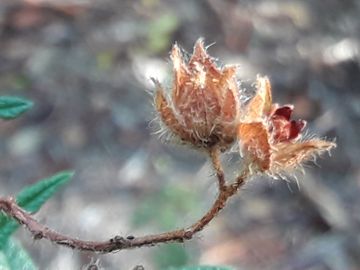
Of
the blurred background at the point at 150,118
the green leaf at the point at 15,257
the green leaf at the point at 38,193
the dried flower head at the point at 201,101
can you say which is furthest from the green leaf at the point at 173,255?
the blurred background at the point at 150,118

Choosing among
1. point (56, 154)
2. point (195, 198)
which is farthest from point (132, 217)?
point (56, 154)

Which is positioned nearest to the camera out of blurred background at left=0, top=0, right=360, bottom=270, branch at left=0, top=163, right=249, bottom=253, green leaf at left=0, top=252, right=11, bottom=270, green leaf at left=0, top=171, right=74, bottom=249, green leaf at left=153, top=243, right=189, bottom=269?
branch at left=0, top=163, right=249, bottom=253

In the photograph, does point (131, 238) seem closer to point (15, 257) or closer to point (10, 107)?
point (15, 257)

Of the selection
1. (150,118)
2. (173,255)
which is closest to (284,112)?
(173,255)

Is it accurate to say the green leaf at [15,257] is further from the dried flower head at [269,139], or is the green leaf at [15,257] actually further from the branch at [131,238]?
the dried flower head at [269,139]

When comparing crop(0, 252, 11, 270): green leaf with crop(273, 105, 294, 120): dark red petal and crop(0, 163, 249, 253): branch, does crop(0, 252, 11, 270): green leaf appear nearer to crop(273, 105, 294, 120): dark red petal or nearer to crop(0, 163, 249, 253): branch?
crop(0, 163, 249, 253): branch

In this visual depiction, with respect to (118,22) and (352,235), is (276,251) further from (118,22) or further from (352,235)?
(118,22)

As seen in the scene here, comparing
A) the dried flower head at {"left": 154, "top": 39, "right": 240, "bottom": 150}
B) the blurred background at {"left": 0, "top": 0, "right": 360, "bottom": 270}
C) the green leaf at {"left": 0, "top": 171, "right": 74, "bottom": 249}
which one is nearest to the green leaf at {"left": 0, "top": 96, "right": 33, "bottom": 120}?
the green leaf at {"left": 0, "top": 171, "right": 74, "bottom": 249}
